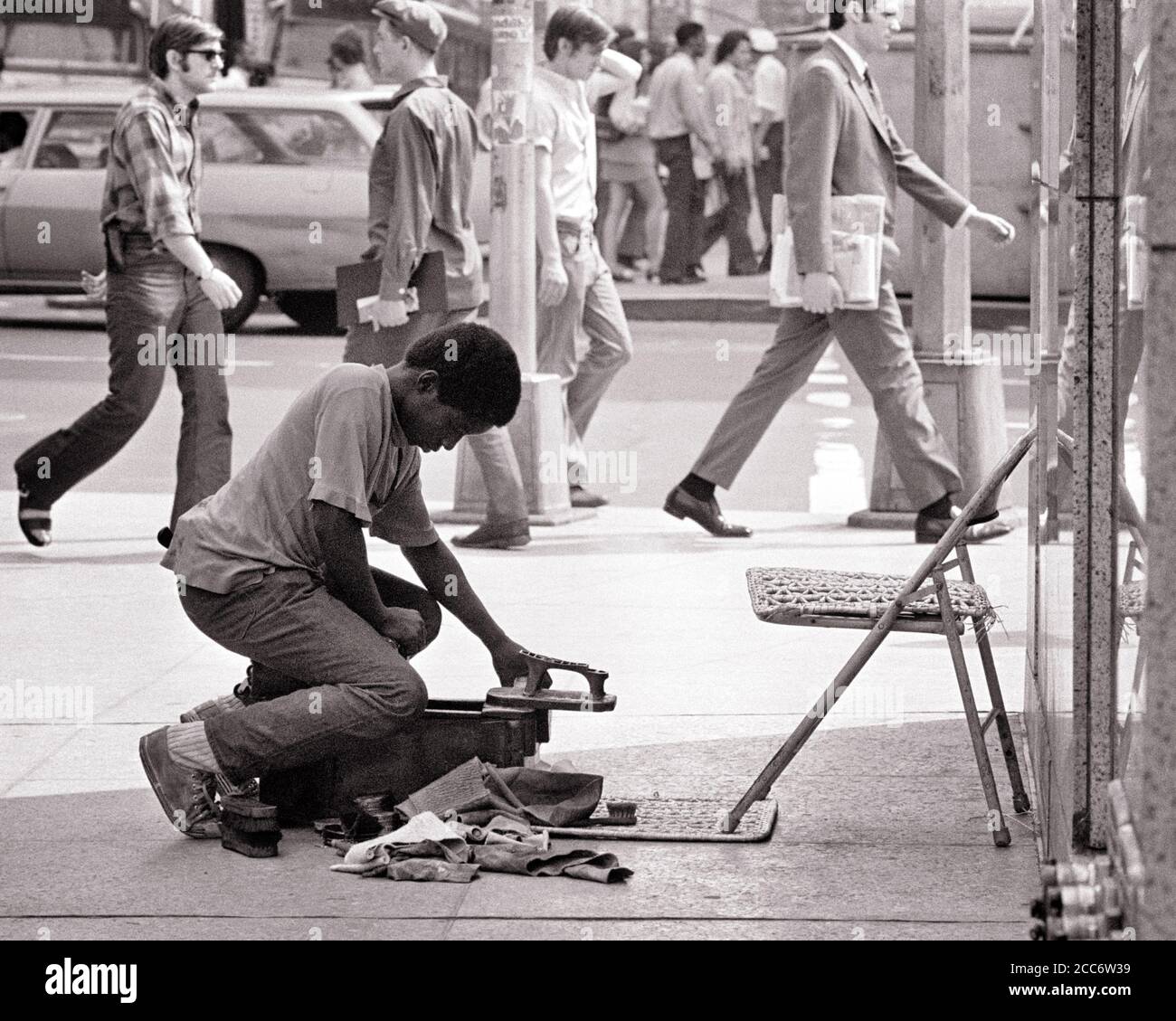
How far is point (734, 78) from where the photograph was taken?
63.4 ft

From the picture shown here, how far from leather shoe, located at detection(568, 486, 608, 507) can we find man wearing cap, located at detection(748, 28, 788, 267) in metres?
11.2

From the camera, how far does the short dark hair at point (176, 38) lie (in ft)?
26.5

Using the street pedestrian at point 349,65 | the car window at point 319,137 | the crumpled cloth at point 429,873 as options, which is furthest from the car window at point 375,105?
the crumpled cloth at point 429,873

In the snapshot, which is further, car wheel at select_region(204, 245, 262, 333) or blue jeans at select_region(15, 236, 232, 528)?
car wheel at select_region(204, 245, 262, 333)

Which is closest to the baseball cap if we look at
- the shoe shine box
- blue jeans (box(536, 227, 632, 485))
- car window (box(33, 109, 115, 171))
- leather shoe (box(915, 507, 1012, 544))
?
blue jeans (box(536, 227, 632, 485))

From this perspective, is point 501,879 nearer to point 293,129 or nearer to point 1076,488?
point 1076,488

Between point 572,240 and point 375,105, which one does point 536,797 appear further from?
point 375,105

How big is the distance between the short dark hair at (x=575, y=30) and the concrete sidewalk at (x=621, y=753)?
1953mm

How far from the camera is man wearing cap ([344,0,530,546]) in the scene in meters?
8.08

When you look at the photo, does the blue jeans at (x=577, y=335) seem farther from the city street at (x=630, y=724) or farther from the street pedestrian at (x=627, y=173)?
the street pedestrian at (x=627, y=173)

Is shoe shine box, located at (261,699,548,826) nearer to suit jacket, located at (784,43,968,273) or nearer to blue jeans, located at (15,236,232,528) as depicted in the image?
blue jeans, located at (15,236,232,528)

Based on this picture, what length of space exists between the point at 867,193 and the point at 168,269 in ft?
8.52
